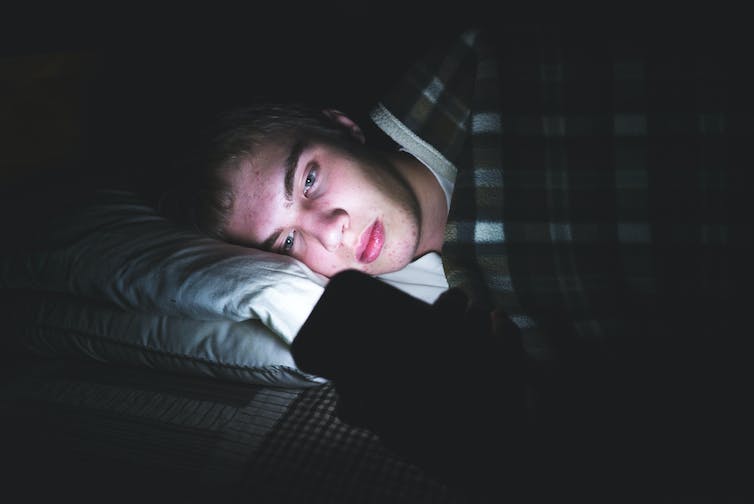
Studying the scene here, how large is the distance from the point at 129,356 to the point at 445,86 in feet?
2.85

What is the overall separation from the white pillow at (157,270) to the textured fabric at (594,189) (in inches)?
13.4

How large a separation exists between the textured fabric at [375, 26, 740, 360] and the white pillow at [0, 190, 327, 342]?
1.12ft

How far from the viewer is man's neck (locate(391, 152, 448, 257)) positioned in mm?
1134

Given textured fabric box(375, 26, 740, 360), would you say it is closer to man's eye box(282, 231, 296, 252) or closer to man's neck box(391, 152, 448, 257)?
man's neck box(391, 152, 448, 257)

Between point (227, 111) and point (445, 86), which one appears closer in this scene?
point (445, 86)

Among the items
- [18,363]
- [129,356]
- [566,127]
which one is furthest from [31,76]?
[566,127]

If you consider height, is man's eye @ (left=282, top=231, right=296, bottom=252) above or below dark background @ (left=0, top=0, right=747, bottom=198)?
below

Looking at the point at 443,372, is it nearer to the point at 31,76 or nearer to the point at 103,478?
the point at 103,478

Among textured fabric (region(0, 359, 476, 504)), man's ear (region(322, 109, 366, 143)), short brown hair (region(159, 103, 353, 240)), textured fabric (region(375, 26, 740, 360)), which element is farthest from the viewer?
man's ear (region(322, 109, 366, 143))

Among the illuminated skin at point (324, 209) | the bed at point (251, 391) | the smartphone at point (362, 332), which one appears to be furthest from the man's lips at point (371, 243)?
the smartphone at point (362, 332)

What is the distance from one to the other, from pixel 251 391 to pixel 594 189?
2.37 ft

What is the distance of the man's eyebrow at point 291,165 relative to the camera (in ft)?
3.30

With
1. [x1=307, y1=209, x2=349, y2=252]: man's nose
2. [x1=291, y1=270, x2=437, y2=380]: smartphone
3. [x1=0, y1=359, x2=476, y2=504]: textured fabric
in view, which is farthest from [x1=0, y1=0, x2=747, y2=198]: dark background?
[x1=291, y1=270, x2=437, y2=380]: smartphone

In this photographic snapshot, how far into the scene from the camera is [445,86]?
1103mm
